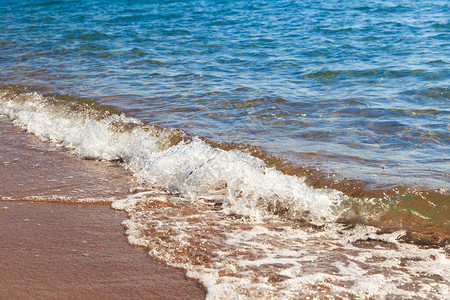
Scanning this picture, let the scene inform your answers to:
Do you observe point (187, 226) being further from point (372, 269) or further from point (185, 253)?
point (372, 269)

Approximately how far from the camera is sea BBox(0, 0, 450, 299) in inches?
122

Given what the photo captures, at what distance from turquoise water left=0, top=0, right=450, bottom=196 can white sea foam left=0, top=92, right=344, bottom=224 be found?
0.41 metres

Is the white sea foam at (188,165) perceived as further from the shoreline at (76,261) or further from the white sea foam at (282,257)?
the shoreline at (76,261)

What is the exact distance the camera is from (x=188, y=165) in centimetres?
462

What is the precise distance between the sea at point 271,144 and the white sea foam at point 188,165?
0.06ft

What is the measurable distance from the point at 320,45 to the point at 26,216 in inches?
349

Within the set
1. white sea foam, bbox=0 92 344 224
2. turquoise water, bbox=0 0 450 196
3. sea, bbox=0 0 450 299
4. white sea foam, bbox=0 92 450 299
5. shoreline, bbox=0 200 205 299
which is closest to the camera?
shoreline, bbox=0 200 205 299

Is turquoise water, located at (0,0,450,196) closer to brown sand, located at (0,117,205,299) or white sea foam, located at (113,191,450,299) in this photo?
white sea foam, located at (113,191,450,299)

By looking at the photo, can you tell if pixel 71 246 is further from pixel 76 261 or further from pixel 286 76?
pixel 286 76

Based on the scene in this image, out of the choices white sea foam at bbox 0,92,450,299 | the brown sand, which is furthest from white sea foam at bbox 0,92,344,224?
the brown sand

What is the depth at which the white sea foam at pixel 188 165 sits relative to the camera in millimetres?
3921

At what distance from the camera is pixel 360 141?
5.26 meters

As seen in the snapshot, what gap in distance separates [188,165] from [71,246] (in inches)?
64.6

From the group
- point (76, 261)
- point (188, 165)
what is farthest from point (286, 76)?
point (76, 261)
